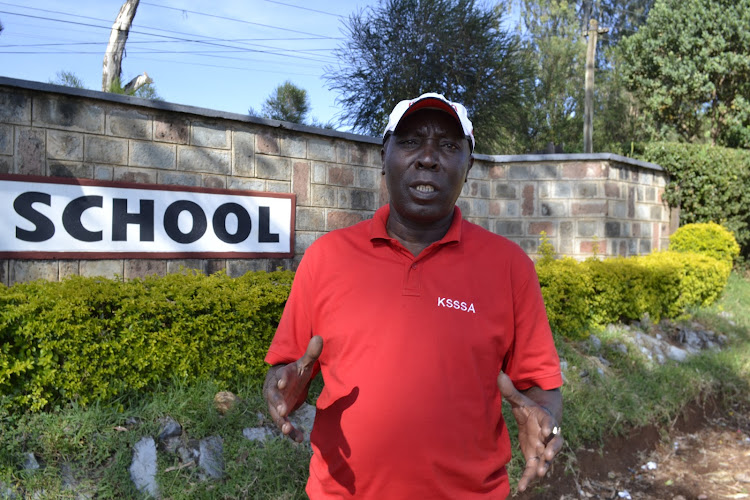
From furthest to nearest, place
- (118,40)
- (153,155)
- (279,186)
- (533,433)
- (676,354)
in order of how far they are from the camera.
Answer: (118,40)
(676,354)
(279,186)
(153,155)
(533,433)

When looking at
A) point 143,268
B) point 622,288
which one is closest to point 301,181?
point 143,268

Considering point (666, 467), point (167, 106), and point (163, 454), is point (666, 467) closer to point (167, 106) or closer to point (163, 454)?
point (163, 454)

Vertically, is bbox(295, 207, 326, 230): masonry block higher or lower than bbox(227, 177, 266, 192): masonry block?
lower

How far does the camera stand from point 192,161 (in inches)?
231

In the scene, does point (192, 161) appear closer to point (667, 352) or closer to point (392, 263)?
point (392, 263)

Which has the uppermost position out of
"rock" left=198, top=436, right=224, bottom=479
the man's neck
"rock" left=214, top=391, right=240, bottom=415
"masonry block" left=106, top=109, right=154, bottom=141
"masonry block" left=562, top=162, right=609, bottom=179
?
"masonry block" left=562, top=162, right=609, bottom=179

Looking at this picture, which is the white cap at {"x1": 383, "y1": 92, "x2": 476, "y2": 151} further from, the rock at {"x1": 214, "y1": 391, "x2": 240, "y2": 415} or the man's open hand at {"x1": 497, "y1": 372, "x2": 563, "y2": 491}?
the rock at {"x1": 214, "y1": 391, "x2": 240, "y2": 415}

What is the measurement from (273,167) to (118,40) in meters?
10.7

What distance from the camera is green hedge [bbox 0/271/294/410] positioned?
362 centimetres

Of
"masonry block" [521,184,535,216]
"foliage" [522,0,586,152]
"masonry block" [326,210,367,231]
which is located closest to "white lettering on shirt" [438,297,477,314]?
"masonry block" [326,210,367,231]

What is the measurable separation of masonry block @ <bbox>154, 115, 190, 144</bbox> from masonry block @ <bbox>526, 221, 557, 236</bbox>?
5.35 metres

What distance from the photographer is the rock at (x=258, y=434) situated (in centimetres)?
397

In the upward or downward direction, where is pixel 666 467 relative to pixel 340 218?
downward

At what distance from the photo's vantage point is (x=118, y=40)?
49.1 feet
